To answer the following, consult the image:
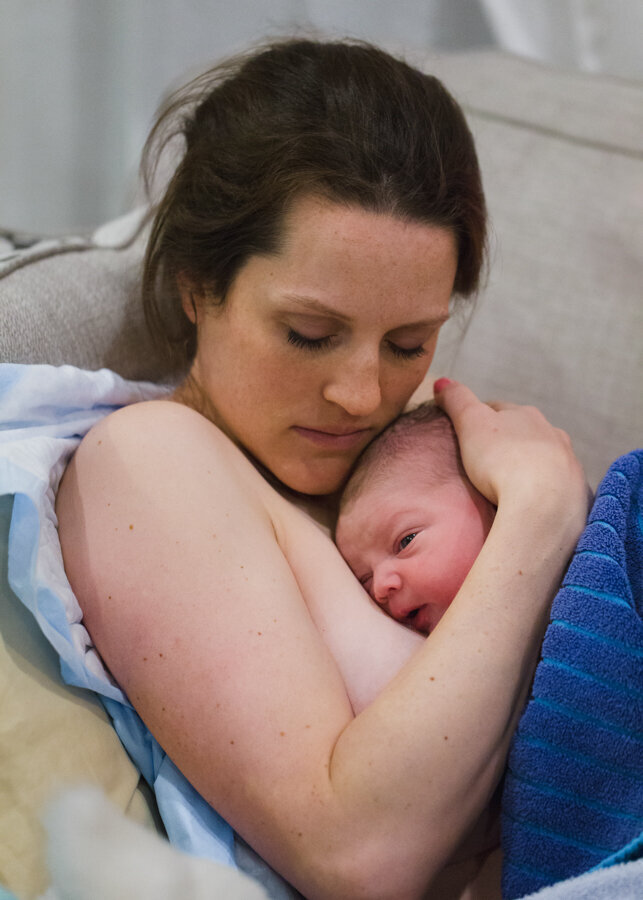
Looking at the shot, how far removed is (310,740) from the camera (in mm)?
802

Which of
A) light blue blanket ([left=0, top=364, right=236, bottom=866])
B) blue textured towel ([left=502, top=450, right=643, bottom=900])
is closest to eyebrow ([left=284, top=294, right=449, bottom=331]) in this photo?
light blue blanket ([left=0, top=364, right=236, bottom=866])

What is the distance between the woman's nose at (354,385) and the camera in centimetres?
104

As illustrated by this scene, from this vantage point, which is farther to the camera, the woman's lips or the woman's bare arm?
the woman's lips

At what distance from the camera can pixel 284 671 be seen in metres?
0.83

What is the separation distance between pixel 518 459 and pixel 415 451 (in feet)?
0.53

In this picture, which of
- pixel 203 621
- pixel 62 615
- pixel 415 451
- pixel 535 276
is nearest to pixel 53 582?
pixel 62 615

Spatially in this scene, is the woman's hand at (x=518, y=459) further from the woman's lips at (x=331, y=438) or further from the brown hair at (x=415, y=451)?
the woman's lips at (x=331, y=438)

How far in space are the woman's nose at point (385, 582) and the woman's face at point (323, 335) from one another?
174 millimetres

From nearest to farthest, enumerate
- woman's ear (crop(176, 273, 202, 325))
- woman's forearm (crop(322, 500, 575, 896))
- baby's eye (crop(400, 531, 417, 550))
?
1. woman's forearm (crop(322, 500, 575, 896))
2. baby's eye (crop(400, 531, 417, 550))
3. woman's ear (crop(176, 273, 202, 325))

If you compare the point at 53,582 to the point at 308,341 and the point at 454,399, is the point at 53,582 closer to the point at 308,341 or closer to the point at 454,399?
the point at 308,341

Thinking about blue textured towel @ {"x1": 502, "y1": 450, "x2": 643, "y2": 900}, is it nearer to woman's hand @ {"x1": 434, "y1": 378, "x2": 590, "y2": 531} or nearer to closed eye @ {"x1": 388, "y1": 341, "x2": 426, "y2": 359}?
woman's hand @ {"x1": 434, "y1": 378, "x2": 590, "y2": 531}

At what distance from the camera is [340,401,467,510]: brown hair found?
1084mm

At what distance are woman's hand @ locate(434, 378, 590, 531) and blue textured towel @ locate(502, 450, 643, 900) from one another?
5.3 inches

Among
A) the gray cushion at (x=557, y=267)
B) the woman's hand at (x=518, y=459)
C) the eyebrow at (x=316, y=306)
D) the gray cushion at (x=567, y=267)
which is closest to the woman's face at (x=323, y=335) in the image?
the eyebrow at (x=316, y=306)
